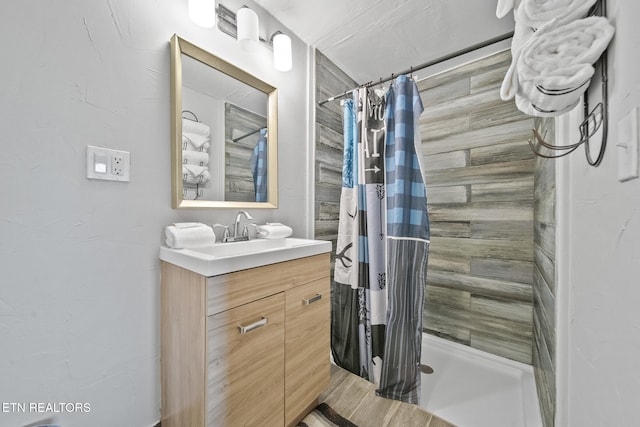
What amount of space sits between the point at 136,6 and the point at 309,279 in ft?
4.63

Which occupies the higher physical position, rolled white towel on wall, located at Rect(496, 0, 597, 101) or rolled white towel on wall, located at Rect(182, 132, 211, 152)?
rolled white towel on wall, located at Rect(496, 0, 597, 101)

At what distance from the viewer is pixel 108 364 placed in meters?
0.96

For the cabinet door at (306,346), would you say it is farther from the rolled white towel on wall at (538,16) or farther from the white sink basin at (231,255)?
the rolled white towel on wall at (538,16)

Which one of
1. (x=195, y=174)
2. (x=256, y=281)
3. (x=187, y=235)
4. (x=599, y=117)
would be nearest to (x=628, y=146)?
(x=599, y=117)

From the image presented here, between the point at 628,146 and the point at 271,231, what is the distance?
4.37 feet

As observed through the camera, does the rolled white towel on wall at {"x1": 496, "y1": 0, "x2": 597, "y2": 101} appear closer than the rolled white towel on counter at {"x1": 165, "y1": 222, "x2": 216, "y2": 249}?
Yes

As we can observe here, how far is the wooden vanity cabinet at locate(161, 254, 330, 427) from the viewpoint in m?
0.85

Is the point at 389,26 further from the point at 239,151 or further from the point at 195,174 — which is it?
the point at 195,174

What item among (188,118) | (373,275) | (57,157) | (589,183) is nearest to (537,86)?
(589,183)

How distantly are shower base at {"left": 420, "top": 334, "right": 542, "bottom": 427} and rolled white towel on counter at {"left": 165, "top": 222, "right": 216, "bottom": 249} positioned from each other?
4.76 ft

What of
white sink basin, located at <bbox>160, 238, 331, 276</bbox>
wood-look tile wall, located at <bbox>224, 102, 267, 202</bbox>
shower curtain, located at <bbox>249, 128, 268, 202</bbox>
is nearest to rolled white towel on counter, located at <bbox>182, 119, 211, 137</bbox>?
wood-look tile wall, located at <bbox>224, 102, 267, 202</bbox>

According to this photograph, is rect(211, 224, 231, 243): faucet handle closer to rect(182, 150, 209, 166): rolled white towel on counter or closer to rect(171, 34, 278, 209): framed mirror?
rect(171, 34, 278, 209): framed mirror

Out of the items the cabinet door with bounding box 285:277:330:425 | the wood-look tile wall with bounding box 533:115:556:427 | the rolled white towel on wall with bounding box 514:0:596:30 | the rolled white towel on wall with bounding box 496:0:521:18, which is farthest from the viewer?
the cabinet door with bounding box 285:277:330:425

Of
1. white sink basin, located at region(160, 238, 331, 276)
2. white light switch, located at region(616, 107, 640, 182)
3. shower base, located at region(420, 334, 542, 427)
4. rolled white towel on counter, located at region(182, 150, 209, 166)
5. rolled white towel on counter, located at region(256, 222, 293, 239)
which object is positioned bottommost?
shower base, located at region(420, 334, 542, 427)
